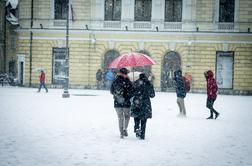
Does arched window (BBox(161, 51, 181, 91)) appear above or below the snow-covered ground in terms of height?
above

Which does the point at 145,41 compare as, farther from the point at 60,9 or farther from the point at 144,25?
the point at 60,9

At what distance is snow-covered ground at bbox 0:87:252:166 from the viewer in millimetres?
7922

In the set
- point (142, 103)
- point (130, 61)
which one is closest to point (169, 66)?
point (130, 61)

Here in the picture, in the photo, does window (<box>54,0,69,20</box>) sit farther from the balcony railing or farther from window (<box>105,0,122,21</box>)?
window (<box>105,0,122,21</box>)

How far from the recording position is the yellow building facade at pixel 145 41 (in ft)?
105

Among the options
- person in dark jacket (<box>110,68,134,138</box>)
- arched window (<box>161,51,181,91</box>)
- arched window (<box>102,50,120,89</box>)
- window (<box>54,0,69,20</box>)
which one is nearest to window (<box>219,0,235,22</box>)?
arched window (<box>161,51,181,91</box>)

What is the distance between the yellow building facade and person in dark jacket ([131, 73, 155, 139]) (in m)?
22.4

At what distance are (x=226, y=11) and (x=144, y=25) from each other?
21.7ft

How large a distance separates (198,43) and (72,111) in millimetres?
17977

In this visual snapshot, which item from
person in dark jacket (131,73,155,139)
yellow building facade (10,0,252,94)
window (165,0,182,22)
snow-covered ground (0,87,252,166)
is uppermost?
window (165,0,182,22)

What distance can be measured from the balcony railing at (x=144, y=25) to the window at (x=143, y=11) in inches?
19.2

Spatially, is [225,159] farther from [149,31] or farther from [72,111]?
[149,31]

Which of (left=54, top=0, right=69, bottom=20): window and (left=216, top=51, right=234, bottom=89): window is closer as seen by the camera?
(left=216, top=51, right=234, bottom=89): window

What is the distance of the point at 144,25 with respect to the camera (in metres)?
32.8
